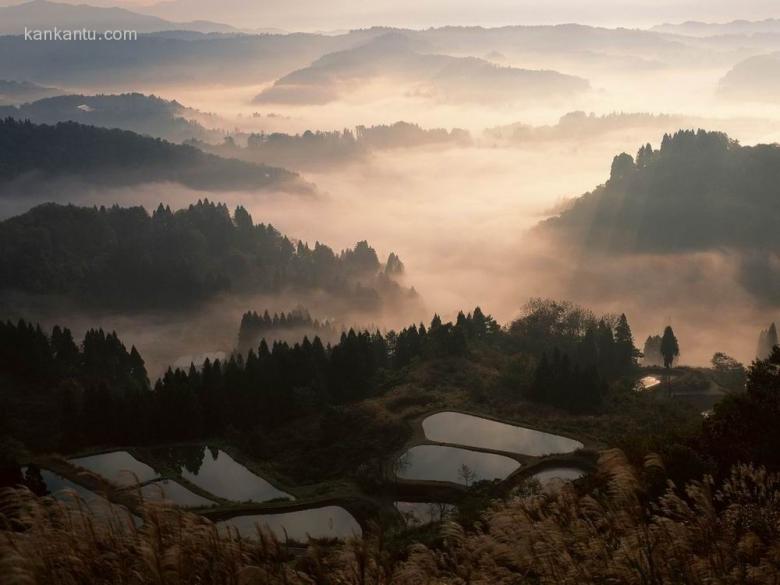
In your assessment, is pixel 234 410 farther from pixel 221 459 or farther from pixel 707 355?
pixel 707 355

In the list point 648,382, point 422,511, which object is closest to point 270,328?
point 648,382

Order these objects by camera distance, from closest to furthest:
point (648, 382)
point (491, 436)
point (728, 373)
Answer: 1. point (491, 436)
2. point (648, 382)
3. point (728, 373)

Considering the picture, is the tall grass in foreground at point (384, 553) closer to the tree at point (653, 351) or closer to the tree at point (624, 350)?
the tree at point (624, 350)

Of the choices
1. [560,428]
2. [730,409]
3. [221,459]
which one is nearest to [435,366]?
[560,428]

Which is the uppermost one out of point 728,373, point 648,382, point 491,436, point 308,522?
point 728,373

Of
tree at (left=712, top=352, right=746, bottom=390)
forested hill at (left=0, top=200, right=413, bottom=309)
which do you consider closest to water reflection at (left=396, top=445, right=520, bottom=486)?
tree at (left=712, top=352, right=746, bottom=390)

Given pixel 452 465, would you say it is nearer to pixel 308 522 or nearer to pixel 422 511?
pixel 422 511

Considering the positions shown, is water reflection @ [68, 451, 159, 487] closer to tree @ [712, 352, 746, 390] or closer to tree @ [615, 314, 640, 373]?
tree @ [615, 314, 640, 373]
